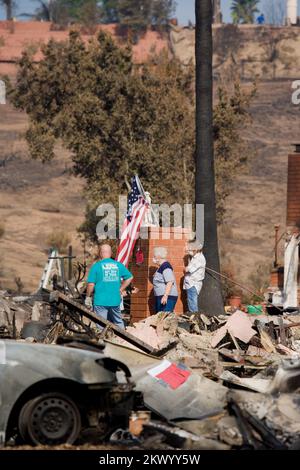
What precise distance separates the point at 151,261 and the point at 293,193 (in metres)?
9.19

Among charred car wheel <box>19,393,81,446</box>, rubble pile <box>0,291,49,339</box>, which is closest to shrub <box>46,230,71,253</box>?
rubble pile <box>0,291,49,339</box>

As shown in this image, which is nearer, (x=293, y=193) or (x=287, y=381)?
(x=287, y=381)

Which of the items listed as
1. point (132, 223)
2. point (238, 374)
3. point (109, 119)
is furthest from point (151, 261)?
point (109, 119)

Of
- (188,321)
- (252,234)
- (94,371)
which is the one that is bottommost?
(252,234)

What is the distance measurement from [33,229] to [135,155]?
784 inches

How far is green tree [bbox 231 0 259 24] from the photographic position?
87438 millimetres

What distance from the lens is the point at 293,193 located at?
28.6m

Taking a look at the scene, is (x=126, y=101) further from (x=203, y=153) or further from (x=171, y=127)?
(x=203, y=153)

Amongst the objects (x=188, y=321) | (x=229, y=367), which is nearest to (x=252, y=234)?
(x=188, y=321)

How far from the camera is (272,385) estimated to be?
11016 mm

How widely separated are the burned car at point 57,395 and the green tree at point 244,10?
255 ft

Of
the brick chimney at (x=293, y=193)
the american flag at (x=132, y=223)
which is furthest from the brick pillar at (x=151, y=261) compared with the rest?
the brick chimney at (x=293, y=193)

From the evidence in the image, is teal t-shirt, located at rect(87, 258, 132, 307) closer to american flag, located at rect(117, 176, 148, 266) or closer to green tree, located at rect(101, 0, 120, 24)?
american flag, located at rect(117, 176, 148, 266)

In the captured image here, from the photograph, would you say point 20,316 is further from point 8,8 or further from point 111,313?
point 8,8
